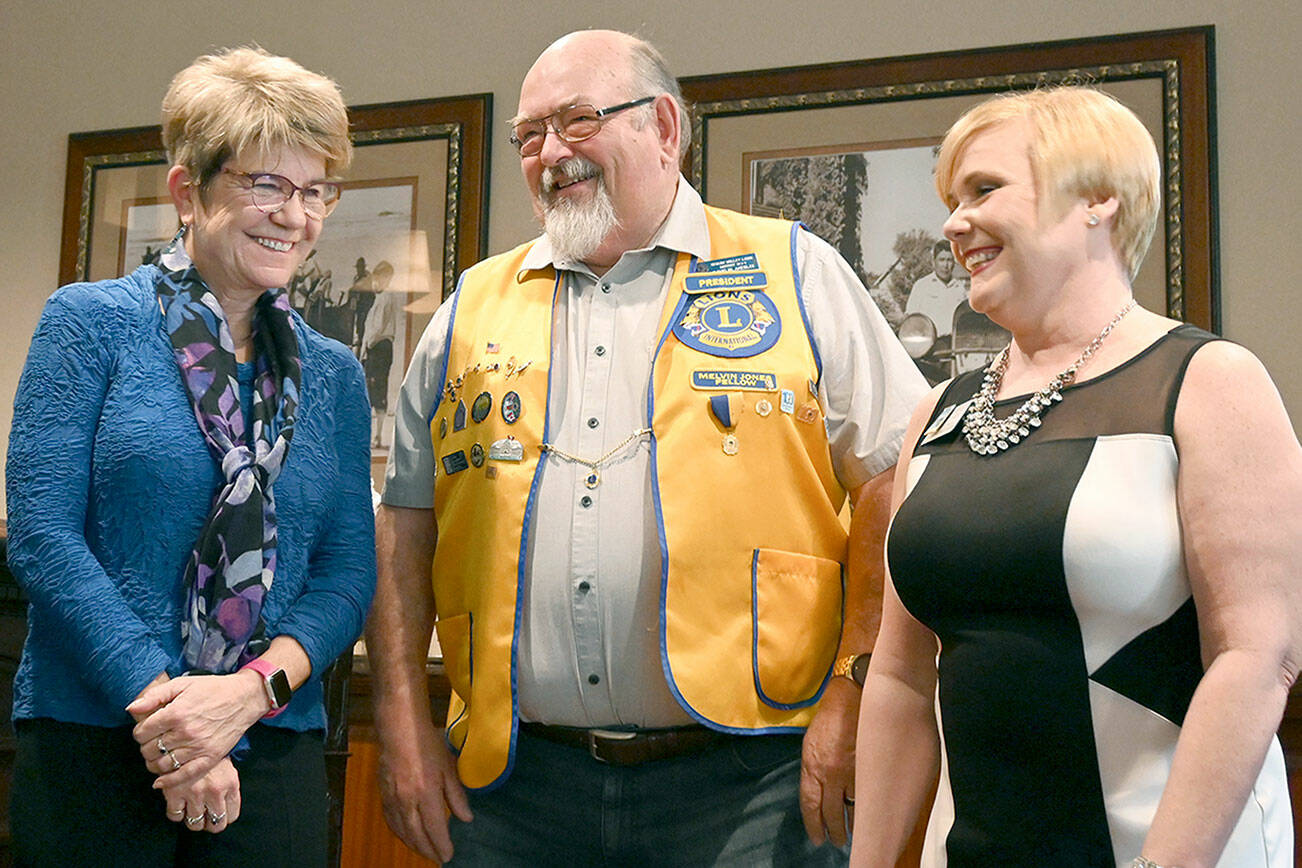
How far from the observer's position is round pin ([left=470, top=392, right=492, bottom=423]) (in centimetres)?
201

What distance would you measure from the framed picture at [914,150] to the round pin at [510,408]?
1491mm

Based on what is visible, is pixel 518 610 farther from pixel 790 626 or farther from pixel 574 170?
pixel 574 170

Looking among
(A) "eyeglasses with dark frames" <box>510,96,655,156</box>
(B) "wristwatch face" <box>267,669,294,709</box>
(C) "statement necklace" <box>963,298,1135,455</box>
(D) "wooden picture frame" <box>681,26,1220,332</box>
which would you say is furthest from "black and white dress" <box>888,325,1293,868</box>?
(D) "wooden picture frame" <box>681,26,1220,332</box>

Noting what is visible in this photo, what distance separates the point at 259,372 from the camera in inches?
71.8

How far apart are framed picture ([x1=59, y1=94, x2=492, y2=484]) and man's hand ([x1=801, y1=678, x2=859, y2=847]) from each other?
2.08m

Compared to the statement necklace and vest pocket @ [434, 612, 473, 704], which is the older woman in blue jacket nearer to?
vest pocket @ [434, 612, 473, 704]

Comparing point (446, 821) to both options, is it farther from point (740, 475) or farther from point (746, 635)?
point (740, 475)

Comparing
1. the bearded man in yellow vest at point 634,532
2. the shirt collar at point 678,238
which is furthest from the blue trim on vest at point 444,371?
the shirt collar at point 678,238

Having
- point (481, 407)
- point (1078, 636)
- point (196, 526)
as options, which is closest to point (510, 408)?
point (481, 407)

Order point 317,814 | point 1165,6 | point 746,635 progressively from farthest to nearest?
point 1165,6 → point 746,635 → point 317,814

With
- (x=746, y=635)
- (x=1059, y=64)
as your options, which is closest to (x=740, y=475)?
(x=746, y=635)

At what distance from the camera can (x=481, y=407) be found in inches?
79.7

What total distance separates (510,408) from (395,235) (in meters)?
1.88

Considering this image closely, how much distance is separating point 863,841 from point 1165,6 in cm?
234
